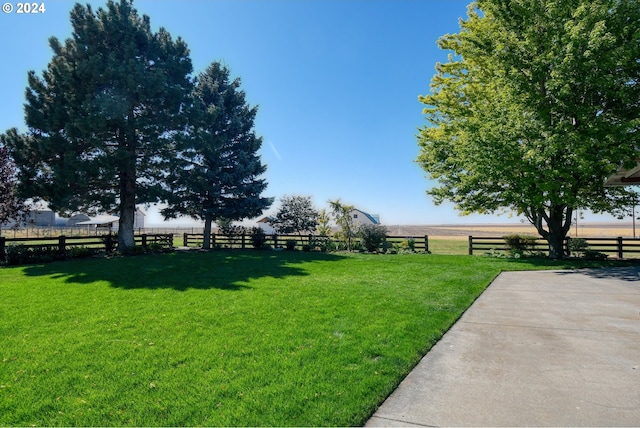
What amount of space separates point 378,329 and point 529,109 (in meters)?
12.4

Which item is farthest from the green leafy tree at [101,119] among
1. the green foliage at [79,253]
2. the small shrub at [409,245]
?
the small shrub at [409,245]

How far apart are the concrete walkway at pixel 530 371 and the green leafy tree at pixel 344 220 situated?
13869 mm

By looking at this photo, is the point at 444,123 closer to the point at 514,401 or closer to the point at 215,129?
the point at 215,129

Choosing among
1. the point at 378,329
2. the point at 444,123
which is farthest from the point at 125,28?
the point at 378,329

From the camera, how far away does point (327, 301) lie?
6.93 metres

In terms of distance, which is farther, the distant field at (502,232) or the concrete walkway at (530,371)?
the distant field at (502,232)

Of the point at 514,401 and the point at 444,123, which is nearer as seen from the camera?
the point at 514,401

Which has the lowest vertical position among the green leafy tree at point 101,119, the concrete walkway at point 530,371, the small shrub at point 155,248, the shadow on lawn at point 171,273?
the concrete walkway at point 530,371

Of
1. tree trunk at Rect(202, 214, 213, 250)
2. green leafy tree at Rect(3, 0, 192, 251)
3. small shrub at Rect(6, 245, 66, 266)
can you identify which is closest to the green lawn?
small shrub at Rect(6, 245, 66, 266)

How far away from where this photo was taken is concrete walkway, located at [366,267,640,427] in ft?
9.32

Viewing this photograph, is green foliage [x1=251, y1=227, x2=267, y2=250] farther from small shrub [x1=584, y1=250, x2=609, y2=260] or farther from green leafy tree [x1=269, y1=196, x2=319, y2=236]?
small shrub [x1=584, y1=250, x2=609, y2=260]

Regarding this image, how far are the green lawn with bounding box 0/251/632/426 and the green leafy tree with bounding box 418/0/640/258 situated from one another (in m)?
7.14

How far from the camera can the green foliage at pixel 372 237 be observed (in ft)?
63.6

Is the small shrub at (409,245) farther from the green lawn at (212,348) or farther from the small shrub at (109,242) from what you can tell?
the small shrub at (109,242)
